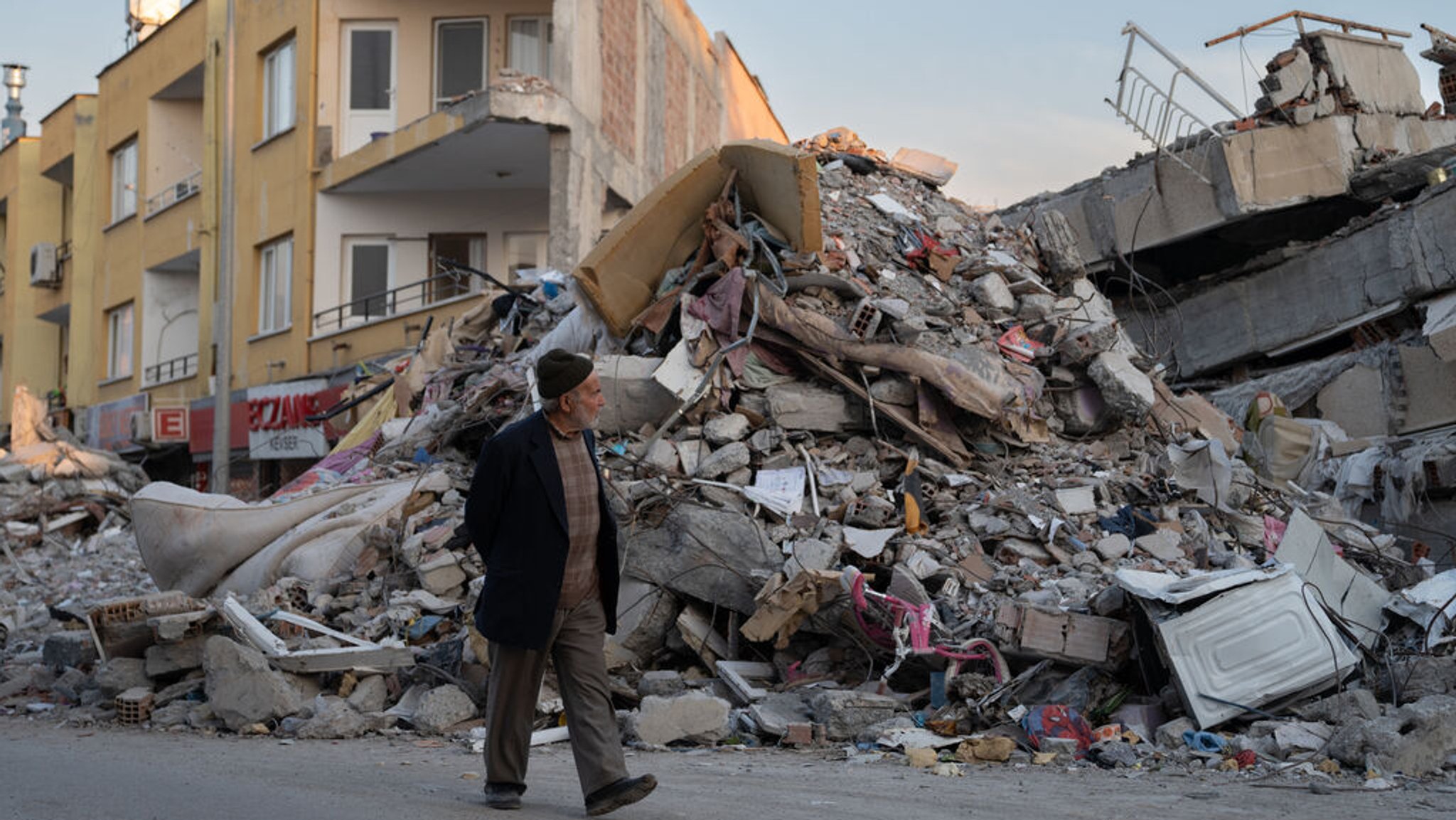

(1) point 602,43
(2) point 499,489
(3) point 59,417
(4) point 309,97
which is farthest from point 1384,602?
(3) point 59,417

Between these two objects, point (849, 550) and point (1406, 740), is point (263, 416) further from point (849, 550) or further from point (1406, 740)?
point (1406, 740)

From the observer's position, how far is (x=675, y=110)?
72.1ft

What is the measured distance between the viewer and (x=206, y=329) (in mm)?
23656

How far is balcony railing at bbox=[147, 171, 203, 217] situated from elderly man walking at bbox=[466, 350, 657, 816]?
22.2m

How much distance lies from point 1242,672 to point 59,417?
2859cm

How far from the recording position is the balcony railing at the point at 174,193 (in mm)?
24812

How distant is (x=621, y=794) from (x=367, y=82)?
17.7 metres

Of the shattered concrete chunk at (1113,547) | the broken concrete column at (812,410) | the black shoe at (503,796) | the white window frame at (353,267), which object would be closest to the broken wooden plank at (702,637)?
the broken concrete column at (812,410)

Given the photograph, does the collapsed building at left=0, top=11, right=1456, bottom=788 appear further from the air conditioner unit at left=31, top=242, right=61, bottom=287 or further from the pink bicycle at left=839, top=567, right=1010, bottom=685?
the air conditioner unit at left=31, top=242, right=61, bottom=287

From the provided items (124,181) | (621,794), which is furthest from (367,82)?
(621,794)

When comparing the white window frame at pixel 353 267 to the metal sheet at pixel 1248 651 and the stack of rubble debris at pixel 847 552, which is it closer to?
the stack of rubble debris at pixel 847 552

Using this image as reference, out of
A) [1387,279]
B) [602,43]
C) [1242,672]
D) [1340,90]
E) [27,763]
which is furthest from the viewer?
[602,43]

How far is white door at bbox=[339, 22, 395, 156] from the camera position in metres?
19.8

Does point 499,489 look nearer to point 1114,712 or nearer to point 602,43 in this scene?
point 1114,712
